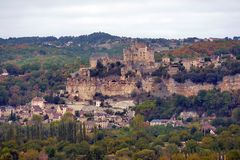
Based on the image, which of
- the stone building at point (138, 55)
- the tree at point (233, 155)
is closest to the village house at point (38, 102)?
the stone building at point (138, 55)

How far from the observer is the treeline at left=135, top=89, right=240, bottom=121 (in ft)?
243

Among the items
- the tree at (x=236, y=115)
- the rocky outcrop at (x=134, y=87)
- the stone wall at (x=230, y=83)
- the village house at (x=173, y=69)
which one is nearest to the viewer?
the tree at (x=236, y=115)

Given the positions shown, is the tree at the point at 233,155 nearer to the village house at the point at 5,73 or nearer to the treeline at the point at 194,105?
the treeline at the point at 194,105

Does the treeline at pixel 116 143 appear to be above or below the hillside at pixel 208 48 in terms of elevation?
below

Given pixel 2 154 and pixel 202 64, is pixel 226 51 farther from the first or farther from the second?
pixel 2 154

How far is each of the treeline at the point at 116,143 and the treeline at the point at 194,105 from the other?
→ 16.6ft

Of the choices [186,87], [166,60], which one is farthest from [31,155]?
[166,60]

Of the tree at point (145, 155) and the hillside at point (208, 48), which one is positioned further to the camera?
the hillside at point (208, 48)

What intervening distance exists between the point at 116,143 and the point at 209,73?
817 inches

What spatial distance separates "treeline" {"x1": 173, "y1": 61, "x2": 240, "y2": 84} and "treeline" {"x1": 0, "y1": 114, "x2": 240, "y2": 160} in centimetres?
1059

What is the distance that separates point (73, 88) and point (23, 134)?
19.4m

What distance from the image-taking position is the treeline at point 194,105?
7412cm

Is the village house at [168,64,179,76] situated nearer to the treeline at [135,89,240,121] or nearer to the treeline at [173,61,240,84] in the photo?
the treeline at [173,61,240,84]

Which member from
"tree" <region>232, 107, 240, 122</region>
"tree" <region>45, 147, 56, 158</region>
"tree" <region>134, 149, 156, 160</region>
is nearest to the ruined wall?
"tree" <region>232, 107, 240, 122</region>
